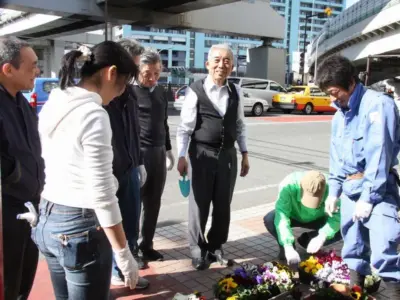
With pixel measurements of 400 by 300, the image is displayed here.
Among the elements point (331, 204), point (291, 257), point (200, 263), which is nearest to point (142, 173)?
point (200, 263)

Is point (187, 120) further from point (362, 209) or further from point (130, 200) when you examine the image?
point (362, 209)

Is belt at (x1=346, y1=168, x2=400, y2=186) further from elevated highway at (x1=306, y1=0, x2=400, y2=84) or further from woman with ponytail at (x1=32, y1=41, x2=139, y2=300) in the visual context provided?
elevated highway at (x1=306, y1=0, x2=400, y2=84)

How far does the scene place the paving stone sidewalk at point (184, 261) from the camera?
310 cm

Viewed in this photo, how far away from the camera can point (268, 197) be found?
593 cm

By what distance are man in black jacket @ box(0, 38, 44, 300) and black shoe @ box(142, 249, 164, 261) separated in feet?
4.86

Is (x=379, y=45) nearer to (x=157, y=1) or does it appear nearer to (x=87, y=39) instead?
(x=157, y=1)

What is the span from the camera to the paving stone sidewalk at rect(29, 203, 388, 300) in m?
3.10

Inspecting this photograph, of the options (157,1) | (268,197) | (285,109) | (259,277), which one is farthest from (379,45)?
(259,277)

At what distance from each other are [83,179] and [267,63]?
22.3 metres

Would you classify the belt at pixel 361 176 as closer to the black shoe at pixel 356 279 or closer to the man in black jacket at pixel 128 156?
the black shoe at pixel 356 279

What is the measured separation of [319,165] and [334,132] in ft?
17.5

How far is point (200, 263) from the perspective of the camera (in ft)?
11.5

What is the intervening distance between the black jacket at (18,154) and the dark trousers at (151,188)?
1246mm

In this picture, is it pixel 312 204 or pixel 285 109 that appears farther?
pixel 285 109
